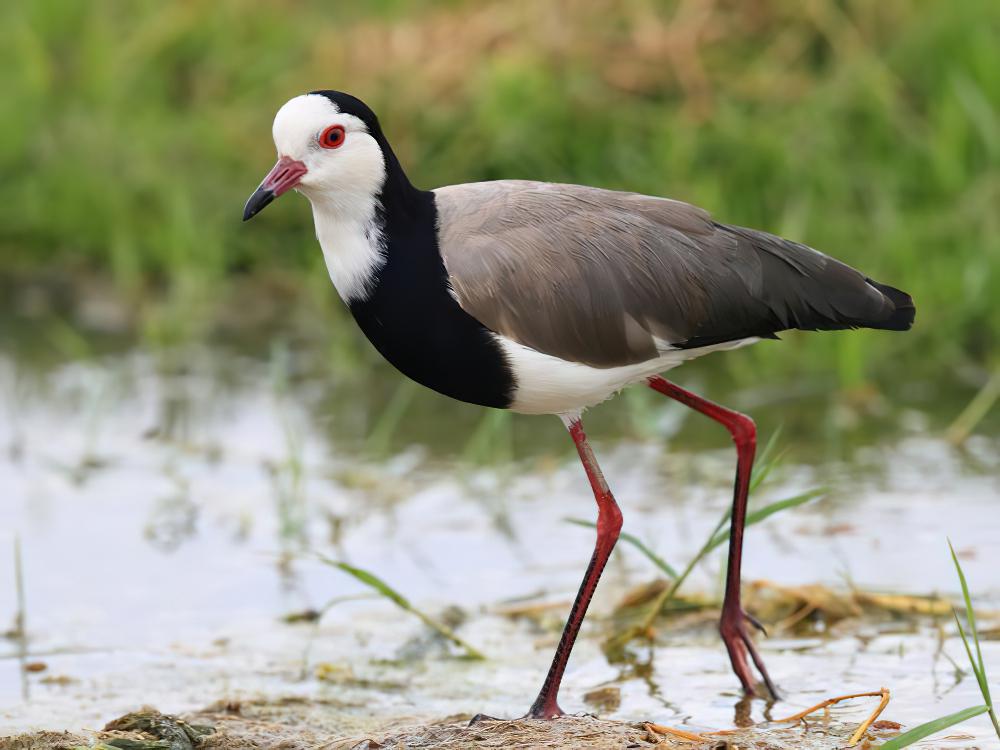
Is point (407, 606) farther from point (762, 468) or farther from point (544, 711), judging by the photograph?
point (762, 468)

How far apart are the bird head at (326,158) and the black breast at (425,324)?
0.10 meters

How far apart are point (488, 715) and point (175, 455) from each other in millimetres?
2768

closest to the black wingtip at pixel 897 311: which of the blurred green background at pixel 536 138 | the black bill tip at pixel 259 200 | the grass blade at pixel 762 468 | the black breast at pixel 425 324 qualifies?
the grass blade at pixel 762 468

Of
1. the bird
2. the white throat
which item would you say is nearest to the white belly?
the bird

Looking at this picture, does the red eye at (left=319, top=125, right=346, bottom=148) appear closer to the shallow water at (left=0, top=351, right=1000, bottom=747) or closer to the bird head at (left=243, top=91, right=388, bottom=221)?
the bird head at (left=243, top=91, right=388, bottom=221)

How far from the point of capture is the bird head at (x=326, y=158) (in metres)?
4.49

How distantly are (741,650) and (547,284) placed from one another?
45.4 inches

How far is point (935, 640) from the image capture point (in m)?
5.11

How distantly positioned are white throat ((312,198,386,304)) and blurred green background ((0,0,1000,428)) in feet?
11.1

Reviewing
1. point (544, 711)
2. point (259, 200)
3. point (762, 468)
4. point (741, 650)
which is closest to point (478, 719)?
point (544, 711)

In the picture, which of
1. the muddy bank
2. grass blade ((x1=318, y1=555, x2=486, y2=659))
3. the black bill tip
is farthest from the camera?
grass blade ((x1=318, y1=555, x2=486, y2=659))

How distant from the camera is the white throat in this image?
448cm

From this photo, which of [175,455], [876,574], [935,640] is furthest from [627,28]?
[935,640]

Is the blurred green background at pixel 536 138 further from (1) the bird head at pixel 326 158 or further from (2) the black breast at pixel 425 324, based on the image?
(1) the bird head at pixel 326 158
